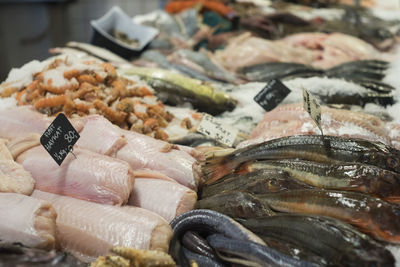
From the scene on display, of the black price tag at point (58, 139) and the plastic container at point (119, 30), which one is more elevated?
the black price tag at point (58, 139)

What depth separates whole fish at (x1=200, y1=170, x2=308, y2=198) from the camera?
2068 millimetres

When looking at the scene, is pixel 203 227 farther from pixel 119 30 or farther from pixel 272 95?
pixel 119 30

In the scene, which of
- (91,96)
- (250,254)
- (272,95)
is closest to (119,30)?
(91,96)

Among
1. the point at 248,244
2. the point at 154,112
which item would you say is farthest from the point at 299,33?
the point at 248,244

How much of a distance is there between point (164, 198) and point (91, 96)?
1407 millimetres

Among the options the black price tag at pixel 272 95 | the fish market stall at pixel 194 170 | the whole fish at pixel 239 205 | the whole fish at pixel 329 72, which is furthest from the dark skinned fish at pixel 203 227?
the whole fish at pixel 329 72

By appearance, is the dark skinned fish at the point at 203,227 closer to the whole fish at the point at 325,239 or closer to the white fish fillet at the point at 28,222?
the whole fish at the point at 325,239

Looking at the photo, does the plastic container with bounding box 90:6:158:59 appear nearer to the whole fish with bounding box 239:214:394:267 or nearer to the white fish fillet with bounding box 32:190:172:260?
the white fish fillet with bounding box 32:190:172:260

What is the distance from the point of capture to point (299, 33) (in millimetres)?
7125

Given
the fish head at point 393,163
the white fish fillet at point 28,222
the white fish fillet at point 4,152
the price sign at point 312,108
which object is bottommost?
the white fish fillet at point 4,152

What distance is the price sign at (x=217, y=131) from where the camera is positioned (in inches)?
120

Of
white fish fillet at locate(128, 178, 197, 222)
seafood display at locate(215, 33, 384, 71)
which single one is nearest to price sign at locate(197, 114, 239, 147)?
white fish fillet at locate(128, 178, 197, 222)

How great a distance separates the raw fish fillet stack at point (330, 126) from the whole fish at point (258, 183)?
66cm

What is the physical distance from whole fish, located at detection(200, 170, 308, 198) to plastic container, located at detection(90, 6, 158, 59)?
3.61 m
